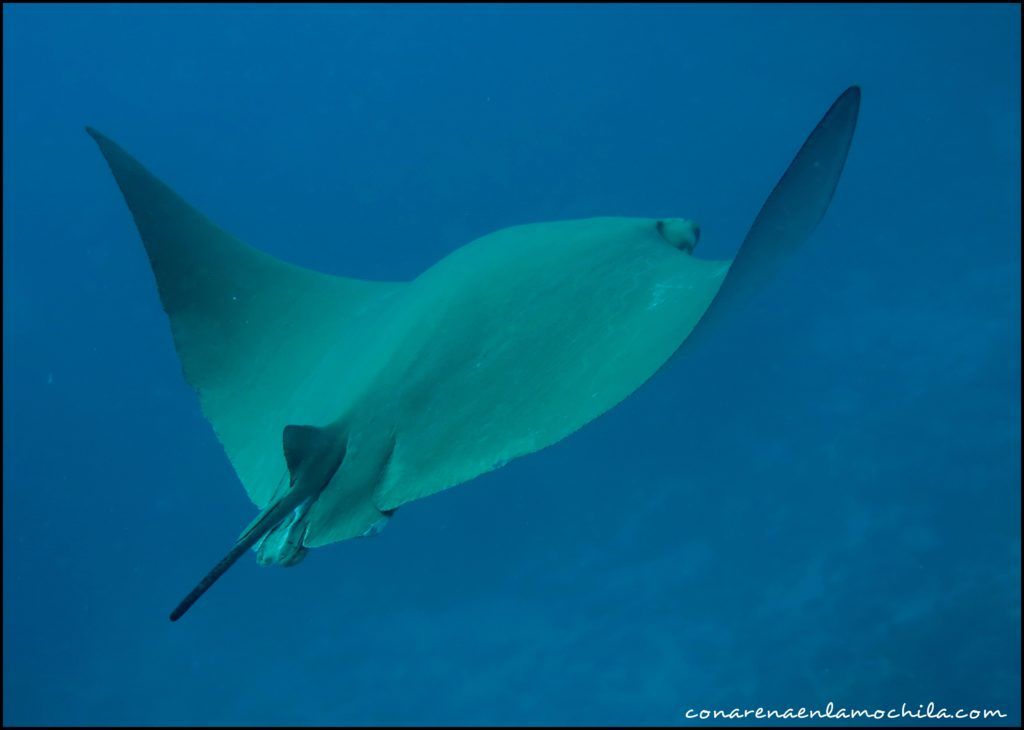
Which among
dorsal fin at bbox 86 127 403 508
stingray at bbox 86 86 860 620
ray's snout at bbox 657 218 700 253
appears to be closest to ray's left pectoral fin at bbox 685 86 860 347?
stingray at bbox 86 86 860 620

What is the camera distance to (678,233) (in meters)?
3.52

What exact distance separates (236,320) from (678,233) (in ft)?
7.01

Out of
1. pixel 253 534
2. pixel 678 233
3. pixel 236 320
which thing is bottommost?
pixel 253 534

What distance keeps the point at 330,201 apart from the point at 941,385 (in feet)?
48.4

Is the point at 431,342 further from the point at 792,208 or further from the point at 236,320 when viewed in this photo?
the point at 792,208

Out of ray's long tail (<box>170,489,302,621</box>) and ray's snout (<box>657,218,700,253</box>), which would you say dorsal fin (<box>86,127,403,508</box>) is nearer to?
ray's long tail (<box>170,489,302,621</box>)

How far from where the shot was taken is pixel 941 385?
11.8m

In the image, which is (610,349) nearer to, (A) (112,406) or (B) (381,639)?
(B) (381,639)

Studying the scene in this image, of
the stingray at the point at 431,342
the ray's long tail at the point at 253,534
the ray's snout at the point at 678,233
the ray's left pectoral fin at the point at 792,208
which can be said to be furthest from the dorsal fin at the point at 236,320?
the ray's left pectoral fin at the point at 792,208

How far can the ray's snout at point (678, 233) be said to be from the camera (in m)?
3.50

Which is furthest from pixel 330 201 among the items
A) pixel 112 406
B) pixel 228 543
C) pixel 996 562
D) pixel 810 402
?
pixel 996 562

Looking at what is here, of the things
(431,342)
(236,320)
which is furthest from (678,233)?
(236,320)

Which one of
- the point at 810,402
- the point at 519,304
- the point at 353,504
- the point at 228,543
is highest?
the point at 519,304

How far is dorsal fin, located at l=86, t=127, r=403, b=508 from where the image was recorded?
3.46 metres
